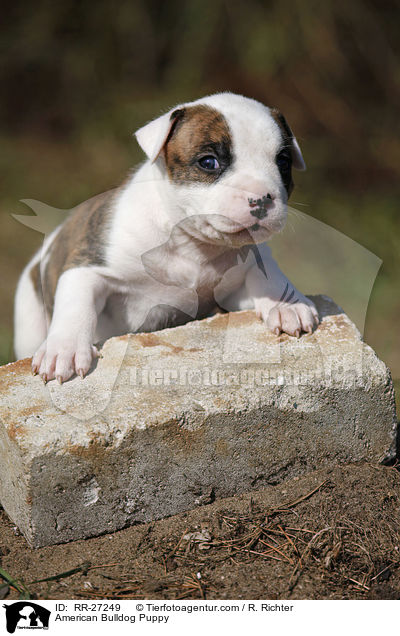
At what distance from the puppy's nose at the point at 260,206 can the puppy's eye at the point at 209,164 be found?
0.22m

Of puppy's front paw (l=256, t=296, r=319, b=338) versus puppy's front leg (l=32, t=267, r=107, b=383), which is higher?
puppy's front leg (l=32, t=267, r=107, b=383)

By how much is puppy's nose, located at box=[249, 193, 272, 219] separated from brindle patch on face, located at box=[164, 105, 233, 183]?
0.19 metres

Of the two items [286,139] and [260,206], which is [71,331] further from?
[286,139]

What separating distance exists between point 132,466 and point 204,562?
1.35 feet

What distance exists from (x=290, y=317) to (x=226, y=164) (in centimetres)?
73

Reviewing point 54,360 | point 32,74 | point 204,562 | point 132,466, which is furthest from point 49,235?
point 32,74

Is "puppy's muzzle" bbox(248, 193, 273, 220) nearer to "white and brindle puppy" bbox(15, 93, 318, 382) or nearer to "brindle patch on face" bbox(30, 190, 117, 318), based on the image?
"white and brindle puppy" bbox(15, 93, 318, 382)

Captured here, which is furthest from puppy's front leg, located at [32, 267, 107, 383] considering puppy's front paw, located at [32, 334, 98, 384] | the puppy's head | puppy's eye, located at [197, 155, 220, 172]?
puppy's eye, located at [197, 155, 220, 172]

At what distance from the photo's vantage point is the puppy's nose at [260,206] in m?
2.72

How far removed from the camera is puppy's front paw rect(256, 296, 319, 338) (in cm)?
312

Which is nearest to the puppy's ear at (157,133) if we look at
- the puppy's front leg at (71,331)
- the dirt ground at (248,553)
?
the puppy's front leg at (71,331)

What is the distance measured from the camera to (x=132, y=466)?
2.61 metres

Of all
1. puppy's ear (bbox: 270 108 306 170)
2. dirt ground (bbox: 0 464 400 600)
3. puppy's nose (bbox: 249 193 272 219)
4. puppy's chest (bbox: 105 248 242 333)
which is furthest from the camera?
puppy's chest (bbox: 105 248 242 333)

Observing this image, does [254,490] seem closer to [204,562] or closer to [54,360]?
[204,562]
